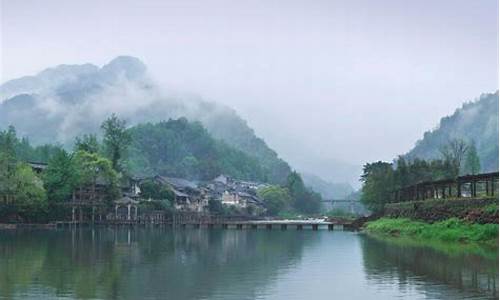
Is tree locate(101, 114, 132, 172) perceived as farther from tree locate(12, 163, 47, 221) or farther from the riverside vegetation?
the riverside vegetation

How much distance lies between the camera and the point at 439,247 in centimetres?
3828

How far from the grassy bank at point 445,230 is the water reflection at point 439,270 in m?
2.09

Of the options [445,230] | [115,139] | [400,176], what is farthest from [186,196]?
[445,230]

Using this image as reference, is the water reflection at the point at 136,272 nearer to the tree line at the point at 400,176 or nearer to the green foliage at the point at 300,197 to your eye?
the tree line at the point at 400,176

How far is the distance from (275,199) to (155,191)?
45186 mm

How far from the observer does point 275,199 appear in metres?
145

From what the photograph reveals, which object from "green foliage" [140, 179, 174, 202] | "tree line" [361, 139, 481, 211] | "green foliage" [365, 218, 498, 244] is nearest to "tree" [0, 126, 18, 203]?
"green foliage" [140, 179, 174, 202]

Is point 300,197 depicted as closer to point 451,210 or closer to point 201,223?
point 201,223

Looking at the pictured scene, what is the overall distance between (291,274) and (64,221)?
188ft

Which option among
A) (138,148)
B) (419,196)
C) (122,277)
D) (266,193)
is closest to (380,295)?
(122,277)

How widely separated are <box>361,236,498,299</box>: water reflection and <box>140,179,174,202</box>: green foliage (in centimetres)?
6846

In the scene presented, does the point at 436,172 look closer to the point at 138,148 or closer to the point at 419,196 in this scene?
the point at 419,196

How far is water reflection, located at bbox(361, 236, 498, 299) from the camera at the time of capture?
2028 cm

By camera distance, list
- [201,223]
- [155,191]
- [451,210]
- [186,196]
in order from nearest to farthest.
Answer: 1. [451,210]
2. [201,223]
3. [155,191]
4. [186,196]
